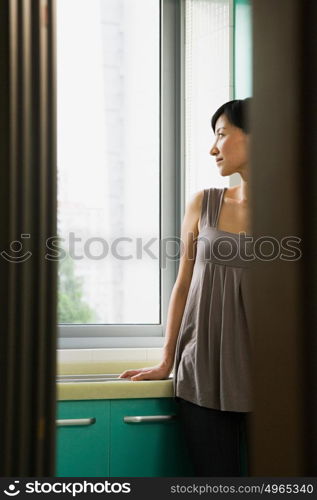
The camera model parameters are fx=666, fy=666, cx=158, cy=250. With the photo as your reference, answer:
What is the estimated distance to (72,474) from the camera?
1.85 meters

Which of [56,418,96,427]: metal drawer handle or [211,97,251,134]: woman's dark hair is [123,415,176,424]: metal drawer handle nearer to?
[56,418,96,427]: metal drawer handle

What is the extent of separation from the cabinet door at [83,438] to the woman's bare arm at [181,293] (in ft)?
0.59

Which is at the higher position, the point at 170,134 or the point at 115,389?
the point at 170,134

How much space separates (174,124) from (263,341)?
6.87 feet

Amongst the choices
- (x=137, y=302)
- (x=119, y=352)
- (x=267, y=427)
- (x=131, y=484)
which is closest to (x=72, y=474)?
(x=119, y=352)

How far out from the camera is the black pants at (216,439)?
1839mm

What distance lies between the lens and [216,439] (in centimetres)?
184
